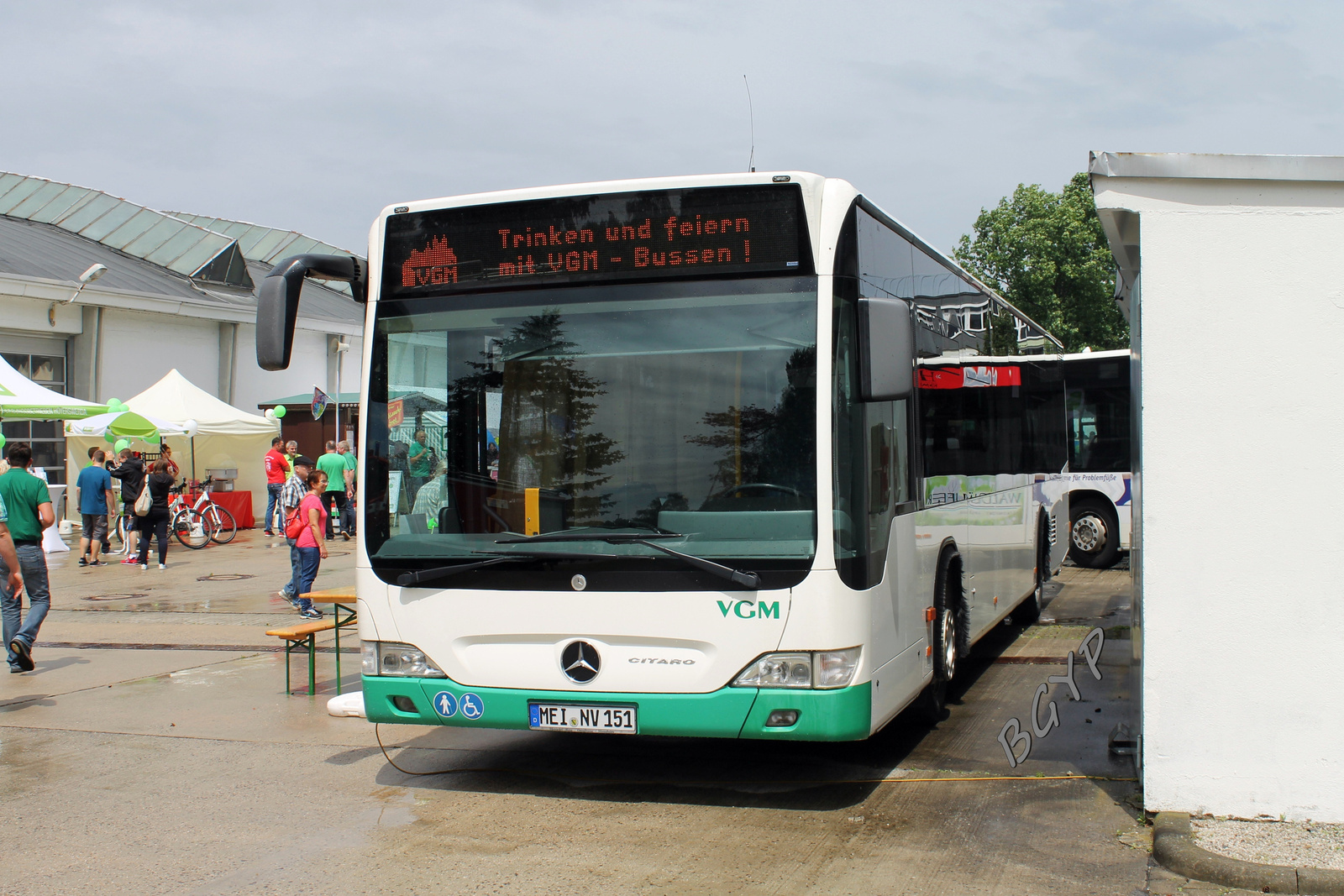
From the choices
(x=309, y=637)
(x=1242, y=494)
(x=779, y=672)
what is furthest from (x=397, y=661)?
(x=1242, y=494)

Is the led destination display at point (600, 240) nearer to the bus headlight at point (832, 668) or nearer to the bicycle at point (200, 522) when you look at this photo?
the bus headlight at point (832, 668)

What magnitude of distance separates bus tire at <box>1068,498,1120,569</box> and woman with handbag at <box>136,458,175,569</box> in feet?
42.6

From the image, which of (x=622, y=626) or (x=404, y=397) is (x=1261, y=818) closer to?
(x=622, y=626)

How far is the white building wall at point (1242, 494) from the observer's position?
4895 millimetres

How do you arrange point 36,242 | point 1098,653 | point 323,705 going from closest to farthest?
1. point 323,705
2. point 1098,653
3. point 36,242

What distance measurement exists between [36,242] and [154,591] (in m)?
17.3

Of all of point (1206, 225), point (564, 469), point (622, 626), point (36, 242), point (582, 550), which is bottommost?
point (622, 626)

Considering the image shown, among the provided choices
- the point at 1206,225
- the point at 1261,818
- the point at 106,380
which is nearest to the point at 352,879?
the point at 1261,818

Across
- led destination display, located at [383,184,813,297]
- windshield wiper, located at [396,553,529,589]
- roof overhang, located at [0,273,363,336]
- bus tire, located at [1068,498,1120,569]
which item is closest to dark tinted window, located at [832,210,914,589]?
led destination display, located at [383,184,813,297]

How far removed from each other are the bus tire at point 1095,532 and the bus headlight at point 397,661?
41.7 feet

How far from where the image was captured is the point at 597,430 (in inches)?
220

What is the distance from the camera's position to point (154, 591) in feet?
50.8

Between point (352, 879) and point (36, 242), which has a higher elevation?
point (36, 242)

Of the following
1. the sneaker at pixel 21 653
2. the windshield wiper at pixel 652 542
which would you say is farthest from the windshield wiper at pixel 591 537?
the sneaker at pixel 21 653
